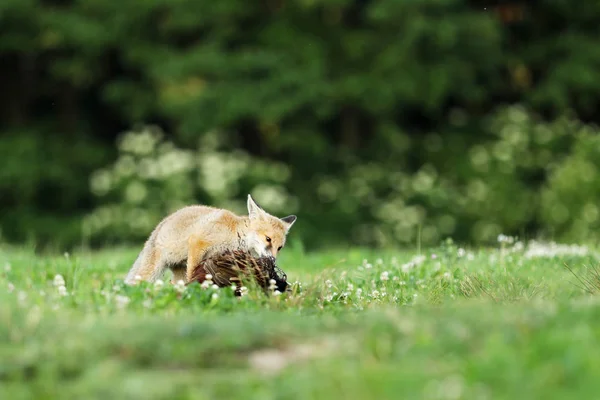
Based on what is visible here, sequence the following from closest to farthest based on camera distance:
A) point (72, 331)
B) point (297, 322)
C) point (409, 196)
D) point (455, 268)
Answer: point (72, 331) → point (297, 322) → point (455, 268) → point (409, 196)

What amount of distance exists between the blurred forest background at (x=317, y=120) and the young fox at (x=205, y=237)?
1156cm

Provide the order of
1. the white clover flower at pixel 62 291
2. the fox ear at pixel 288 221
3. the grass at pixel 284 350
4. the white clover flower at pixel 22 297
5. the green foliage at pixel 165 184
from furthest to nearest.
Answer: the green foliage at pixel 165 184
the fox ear at pixel 288 221
the white clover flower at pixel 62 291
the white clover flower at pixel 22 297
the grass at pixel 284 350

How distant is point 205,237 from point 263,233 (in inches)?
20.6

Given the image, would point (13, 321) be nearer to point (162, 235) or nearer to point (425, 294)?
point (162, 235)

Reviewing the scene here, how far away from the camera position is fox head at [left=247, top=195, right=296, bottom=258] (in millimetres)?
8703

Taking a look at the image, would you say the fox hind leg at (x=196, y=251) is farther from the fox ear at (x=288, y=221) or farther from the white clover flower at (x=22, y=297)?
the white clover flower at (x=22, y=297)

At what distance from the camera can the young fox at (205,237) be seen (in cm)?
868

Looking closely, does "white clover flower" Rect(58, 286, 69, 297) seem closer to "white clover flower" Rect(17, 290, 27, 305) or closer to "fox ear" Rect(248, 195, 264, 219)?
"white clover flower" Rect(17, 290, 27, 305)

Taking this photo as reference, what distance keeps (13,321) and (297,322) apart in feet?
5.75

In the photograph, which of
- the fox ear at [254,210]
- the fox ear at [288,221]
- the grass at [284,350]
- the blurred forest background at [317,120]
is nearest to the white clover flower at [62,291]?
the grass at [284,350]

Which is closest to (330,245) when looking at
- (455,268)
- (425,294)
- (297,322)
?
(455,268)

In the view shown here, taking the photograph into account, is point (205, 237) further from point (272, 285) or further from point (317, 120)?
point (317, 120)

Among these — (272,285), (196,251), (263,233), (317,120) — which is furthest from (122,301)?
(317,120)

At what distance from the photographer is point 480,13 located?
883 inches
